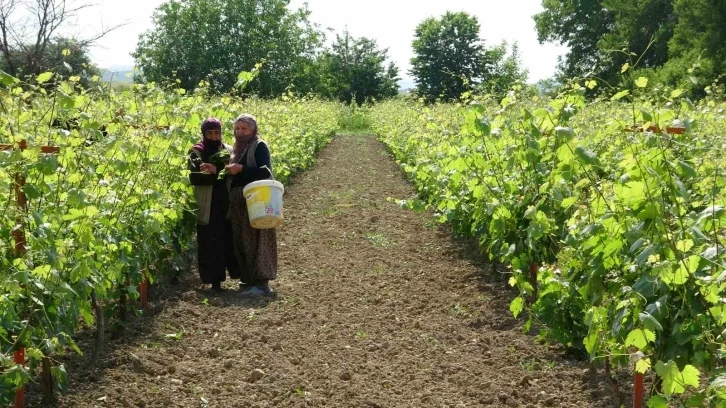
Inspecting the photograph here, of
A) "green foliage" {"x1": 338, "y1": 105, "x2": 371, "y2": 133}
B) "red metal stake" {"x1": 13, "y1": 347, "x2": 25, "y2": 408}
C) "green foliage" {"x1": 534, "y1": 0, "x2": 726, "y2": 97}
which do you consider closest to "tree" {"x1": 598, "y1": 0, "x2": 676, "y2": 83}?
"green foliage" {"x1": 534, "y1": 0, "x2": 726, "y2": 97}

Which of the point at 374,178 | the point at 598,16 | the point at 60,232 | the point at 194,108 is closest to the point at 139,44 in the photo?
the point at 598,16

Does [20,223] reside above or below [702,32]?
below

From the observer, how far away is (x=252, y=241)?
6641 mm

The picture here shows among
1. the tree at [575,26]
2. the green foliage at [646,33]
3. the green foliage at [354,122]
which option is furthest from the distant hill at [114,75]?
the tree at [575,26]

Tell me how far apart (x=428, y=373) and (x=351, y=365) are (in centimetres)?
49

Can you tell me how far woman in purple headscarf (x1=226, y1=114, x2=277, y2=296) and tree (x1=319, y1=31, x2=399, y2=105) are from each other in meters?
48.7

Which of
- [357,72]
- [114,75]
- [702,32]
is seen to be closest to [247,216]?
[114,75]

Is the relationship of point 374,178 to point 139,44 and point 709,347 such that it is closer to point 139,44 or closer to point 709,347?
point 709,347

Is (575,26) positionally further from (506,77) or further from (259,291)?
(259,291)

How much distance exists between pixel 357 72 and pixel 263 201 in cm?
5399

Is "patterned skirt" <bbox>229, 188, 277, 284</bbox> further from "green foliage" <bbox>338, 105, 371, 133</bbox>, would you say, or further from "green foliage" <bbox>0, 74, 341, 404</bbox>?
"green foliage" <bbox>338, 105, 371, 133</bbox>

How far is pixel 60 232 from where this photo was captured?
3951 millimetres

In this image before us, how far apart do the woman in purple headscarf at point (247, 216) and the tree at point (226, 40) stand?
45.0 metres

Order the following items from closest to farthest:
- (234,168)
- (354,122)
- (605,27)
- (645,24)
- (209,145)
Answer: (234,168) < (209,145) < (645,24) < (354,122) < (605,27)
